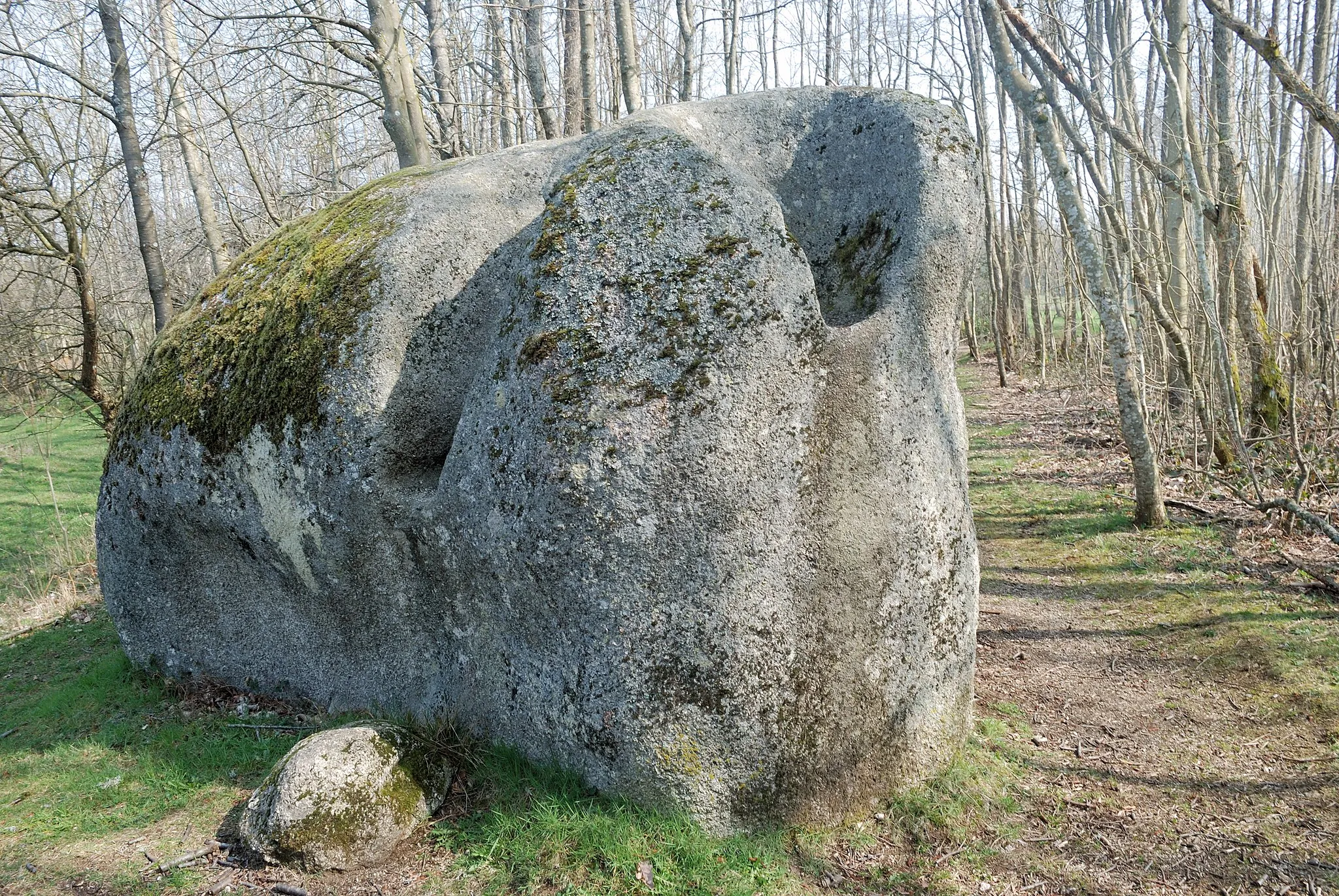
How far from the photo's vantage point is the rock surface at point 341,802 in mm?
3367

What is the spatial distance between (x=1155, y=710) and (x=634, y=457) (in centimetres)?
330

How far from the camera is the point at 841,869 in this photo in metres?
3.33

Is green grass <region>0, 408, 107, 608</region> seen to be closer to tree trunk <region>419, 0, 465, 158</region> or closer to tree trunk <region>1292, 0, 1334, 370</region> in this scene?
tree trunk <region>419, 0, 465, 158</region>

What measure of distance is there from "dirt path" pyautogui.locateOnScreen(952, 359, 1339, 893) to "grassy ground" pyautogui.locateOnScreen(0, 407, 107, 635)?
8.10 meters

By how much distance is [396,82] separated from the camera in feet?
28.0

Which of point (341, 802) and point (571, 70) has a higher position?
point (571, 70)

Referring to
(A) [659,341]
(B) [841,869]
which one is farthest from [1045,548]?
(A) [659,341]

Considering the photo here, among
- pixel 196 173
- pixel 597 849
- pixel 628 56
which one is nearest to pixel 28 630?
pixel 597 849

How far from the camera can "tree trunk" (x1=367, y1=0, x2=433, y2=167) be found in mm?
8469

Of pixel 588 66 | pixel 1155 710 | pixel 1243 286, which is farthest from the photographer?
pixel 588 66

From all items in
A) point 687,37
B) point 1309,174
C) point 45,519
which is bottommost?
point 45,519

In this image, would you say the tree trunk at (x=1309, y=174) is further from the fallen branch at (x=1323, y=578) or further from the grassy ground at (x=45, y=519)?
the grassy ground at (x=45, y=519)

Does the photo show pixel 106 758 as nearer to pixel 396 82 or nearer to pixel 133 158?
pixel 396 82

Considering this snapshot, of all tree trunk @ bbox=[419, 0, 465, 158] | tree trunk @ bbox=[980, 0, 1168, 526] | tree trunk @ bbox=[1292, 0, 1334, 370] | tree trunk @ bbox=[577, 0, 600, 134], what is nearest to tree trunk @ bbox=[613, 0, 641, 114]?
tree trunk @ bbox=[577, 0, 600, 134]
